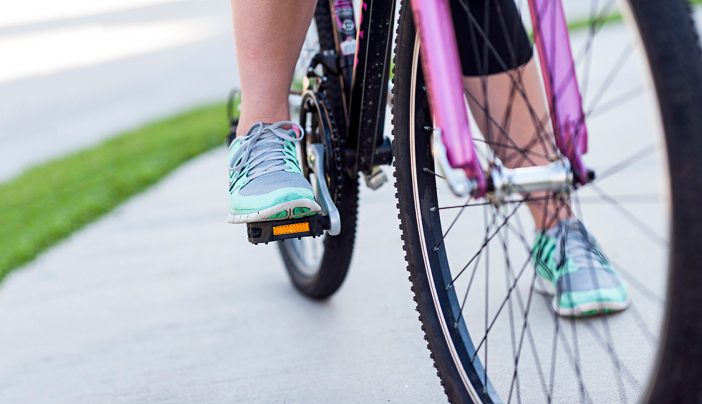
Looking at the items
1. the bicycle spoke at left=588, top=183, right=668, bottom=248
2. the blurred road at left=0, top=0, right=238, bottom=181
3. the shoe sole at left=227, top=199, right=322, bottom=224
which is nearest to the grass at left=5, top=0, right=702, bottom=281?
the blurred road at left=0, top=0, right=238, bottom=181

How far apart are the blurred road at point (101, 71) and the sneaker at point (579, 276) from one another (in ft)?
10.9

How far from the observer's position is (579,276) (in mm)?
1971

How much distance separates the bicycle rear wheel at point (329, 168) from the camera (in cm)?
190

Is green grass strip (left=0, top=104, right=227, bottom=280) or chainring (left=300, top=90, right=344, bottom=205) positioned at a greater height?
chainring (left=300, top=90, right=344, bottom=205)

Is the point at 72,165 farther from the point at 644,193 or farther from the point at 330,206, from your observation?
the point at 330,206

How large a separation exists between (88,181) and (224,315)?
72.9 inches

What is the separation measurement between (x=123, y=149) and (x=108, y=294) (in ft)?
6.90

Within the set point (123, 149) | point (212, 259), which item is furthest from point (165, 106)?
point (212, 259)

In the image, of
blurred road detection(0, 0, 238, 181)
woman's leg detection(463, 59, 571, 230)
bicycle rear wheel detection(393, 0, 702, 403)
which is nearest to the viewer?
bicycle rear wheel detection(393, 0, 702, 403)

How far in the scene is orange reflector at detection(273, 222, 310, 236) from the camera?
172cm

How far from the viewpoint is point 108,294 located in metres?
2.55

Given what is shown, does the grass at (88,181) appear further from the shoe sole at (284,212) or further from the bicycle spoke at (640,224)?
the shoe sole at (284,212)

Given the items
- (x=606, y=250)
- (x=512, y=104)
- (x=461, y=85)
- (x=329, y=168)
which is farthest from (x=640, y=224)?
(x=461, y=85)

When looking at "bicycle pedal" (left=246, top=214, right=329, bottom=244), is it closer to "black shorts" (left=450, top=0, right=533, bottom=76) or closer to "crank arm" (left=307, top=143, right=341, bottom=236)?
"crank arm" (left=307, top=143, right=341, bottom=236)
